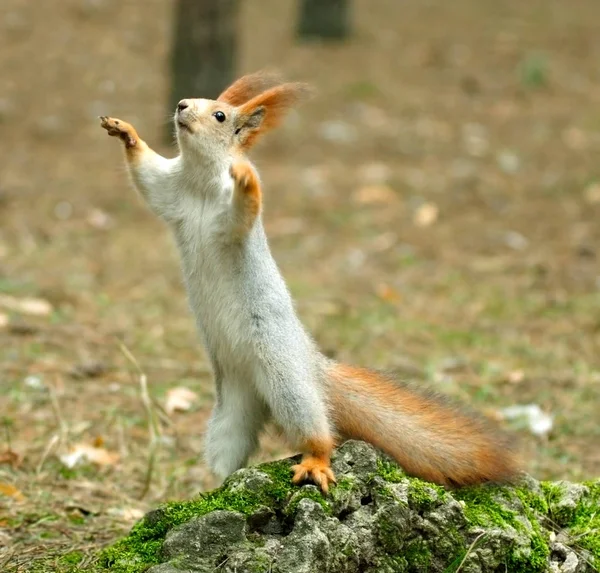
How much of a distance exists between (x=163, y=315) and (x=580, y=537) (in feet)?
12.7

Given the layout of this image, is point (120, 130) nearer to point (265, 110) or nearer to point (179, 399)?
point (265, 110)

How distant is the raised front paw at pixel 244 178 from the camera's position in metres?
3.17

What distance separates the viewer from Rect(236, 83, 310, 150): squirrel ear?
354cm

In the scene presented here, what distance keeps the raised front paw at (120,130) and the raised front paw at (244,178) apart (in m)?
0.61

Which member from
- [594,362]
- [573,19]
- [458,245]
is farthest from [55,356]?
[573,19]

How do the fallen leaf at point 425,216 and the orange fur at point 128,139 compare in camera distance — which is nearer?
the orange fur at point 128,139

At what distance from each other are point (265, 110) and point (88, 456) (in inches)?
72.7

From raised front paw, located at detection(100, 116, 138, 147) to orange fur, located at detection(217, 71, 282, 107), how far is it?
0.32 m

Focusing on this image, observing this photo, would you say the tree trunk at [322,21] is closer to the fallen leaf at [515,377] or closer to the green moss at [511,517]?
the fallen leaf at [515,377]

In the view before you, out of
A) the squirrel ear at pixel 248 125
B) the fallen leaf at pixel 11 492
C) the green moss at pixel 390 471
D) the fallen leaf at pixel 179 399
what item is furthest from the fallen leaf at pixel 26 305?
the green moss at pixel 390 471

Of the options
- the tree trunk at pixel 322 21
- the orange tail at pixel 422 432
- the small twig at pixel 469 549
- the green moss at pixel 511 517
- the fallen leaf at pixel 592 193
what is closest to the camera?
the small twig at pixel 469 549

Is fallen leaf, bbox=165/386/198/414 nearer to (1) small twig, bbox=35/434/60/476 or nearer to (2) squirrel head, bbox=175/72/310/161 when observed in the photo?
(1) small twig, bbox=35/434/60/476

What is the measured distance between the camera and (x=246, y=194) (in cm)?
318

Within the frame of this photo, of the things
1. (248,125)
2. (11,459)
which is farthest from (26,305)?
(248,125)
